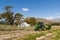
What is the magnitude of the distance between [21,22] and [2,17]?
38.3ft

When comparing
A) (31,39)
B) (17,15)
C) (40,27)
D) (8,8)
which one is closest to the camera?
(31,39)

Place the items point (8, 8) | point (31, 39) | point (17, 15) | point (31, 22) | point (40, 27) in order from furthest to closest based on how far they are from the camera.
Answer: point (31, 22), point (17, 15), point (8, 8), point (40, 27), point (31, 39)

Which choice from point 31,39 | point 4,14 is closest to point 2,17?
point 4,14

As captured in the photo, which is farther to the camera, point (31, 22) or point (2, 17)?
point (31, 22)

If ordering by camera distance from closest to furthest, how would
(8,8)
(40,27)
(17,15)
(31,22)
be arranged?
(40,27)
(8,8)
(17,15)
(31,22)

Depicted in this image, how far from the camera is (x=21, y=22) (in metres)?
91.6

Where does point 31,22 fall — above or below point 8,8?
below

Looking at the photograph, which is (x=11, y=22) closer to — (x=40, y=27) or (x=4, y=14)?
(x=4, y=14)

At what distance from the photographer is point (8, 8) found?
81.4 m

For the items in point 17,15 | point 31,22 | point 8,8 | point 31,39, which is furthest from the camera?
point 31,22

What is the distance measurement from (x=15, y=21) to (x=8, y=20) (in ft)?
14.3

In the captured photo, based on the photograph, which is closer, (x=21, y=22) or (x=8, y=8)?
(x=8, y=8)

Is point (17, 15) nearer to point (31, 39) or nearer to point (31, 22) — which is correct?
point (31, 22)

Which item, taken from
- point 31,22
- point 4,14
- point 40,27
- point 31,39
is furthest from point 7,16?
point 31,39
